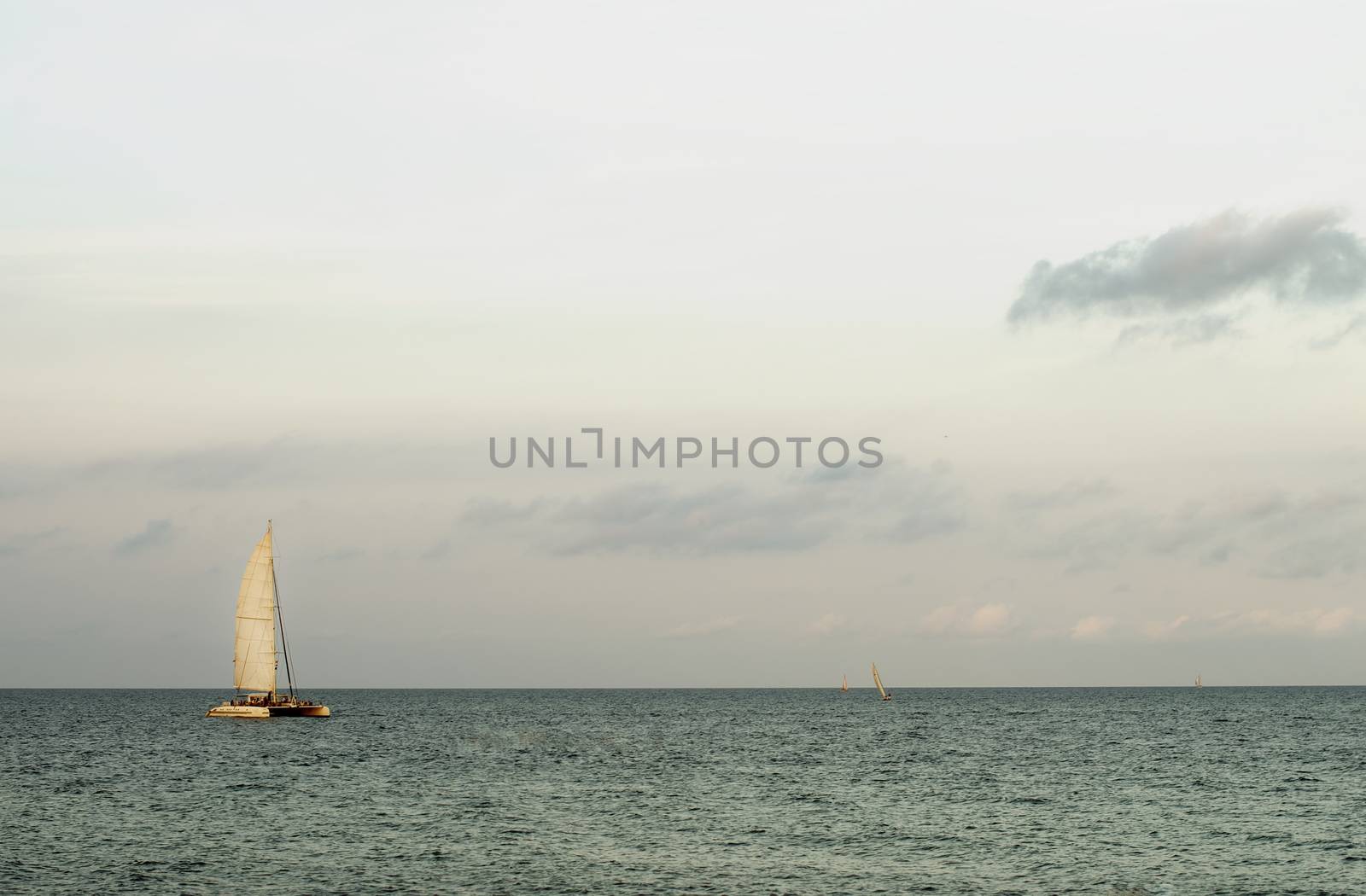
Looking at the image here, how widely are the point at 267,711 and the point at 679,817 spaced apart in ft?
295

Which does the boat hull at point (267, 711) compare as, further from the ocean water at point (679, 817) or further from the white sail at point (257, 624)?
the ocean water at point (679, 817)

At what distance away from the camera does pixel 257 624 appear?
142750 millimetres

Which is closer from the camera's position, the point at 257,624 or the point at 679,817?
the point at 679,817

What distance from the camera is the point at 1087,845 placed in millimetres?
60625

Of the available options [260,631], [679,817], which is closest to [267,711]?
[260,631]

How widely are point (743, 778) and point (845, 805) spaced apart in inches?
711

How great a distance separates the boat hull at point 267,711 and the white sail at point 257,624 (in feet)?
8.69

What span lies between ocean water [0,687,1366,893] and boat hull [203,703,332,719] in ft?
50.9

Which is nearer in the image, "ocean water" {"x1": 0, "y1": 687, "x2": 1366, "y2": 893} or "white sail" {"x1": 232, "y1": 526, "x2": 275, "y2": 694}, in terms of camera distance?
"ocean water" {"x1": 0, "y1": 687, "x2": 1366, "y2": 893}

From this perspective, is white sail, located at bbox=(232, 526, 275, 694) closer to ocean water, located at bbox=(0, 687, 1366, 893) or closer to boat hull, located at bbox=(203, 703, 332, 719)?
boat hull, located at bbox=(203, 703, 332, 719)

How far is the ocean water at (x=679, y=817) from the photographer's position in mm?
52281

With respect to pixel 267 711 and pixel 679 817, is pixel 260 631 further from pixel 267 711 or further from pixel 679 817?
pixel 679 817

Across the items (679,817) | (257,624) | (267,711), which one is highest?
(257,624)

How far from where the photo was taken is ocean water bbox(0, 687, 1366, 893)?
172 ft
